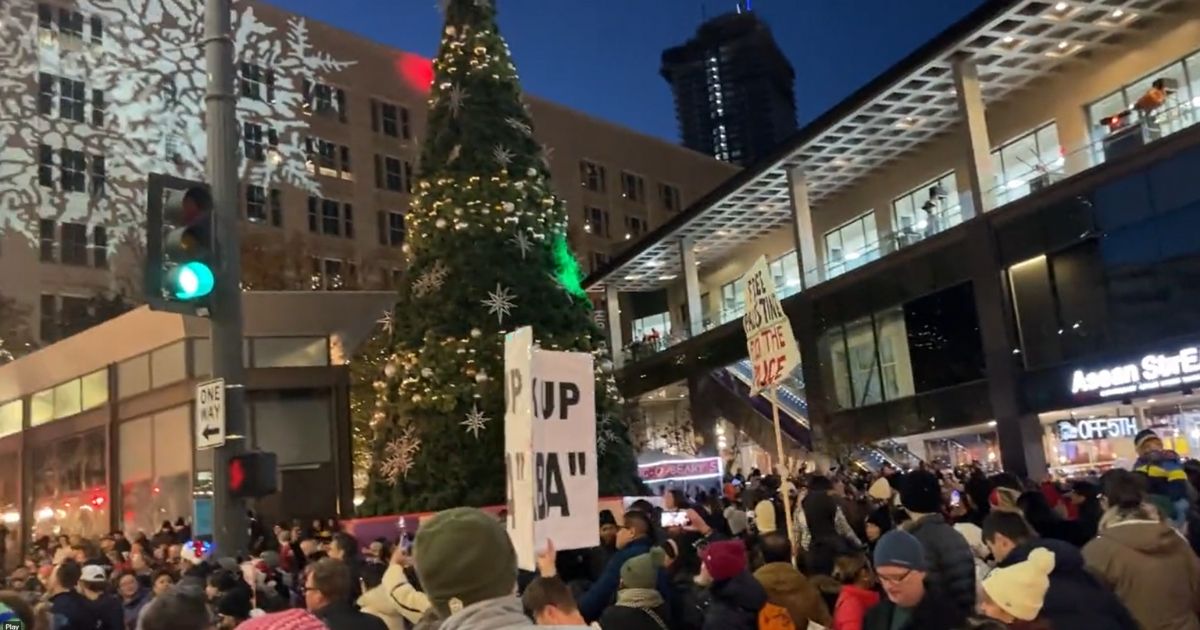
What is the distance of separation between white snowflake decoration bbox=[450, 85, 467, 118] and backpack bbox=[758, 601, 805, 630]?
12543 millimetres

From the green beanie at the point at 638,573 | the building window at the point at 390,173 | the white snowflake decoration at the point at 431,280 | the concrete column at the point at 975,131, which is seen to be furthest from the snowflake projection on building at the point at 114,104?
the green beanie at the point at 638,573

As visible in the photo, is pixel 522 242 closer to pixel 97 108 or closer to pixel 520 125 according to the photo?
pixel 520 125

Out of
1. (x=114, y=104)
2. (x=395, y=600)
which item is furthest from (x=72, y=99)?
(x=395, y=600)

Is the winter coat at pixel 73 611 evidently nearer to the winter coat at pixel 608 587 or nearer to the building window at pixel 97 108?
the winter coat at pixel 608 587

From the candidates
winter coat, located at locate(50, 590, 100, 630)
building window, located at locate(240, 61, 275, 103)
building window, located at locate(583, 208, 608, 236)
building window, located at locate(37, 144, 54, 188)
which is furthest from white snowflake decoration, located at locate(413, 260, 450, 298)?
building window, located at locate(583, 208, 608, 236)

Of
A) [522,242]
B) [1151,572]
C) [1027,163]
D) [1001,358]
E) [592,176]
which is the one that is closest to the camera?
[1151,572]

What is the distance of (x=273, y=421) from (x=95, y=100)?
24.3m

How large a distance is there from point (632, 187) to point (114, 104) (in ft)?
105

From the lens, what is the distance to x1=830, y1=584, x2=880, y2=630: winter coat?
16.2 ft

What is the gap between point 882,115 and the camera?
99.9ft

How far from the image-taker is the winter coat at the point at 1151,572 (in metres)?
5.39

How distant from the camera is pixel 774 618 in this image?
18.5 ft

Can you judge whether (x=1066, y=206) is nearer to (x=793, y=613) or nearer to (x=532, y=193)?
(x=532, y=193)

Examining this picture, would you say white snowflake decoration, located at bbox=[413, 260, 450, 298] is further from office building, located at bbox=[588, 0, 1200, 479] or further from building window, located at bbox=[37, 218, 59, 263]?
building window, located at bbox=[37, 218, 59, 263]
